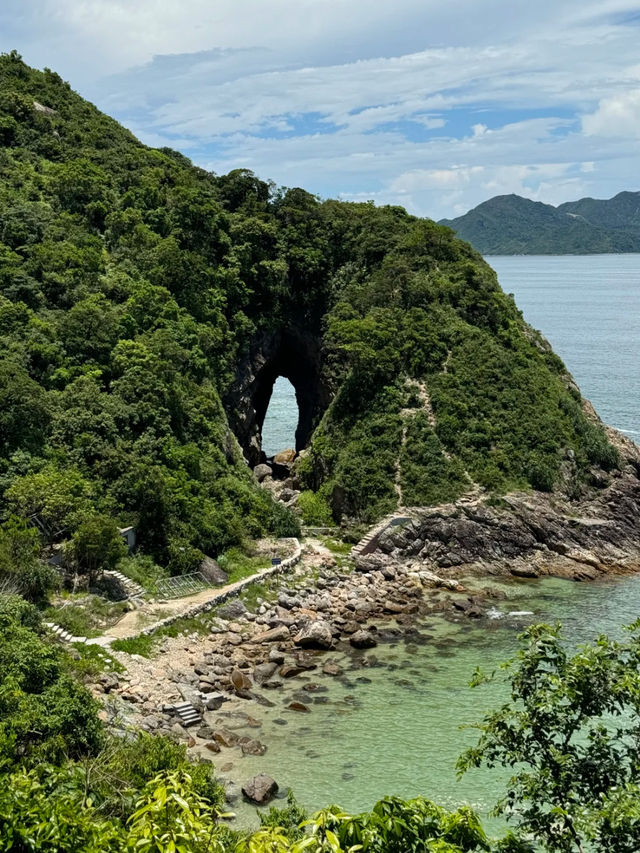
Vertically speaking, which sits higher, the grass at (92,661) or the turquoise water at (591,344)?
the turquoise water at (591,344)

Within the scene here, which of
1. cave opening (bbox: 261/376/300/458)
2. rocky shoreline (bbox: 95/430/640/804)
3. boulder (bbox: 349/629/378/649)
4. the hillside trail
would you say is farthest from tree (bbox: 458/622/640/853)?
cave opening (bbox: 261/376/300/458)

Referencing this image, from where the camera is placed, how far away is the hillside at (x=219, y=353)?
36.8 metres

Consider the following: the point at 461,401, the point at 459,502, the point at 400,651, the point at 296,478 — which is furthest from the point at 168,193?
the point at 400,651

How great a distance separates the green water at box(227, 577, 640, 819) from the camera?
22703 mm

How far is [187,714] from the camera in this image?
25.6m

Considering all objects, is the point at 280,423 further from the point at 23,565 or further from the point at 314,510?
the point at 23,565

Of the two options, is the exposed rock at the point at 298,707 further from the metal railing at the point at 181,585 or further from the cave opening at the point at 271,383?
the cave opening at the point at 271,383

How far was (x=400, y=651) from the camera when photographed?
1258 inches

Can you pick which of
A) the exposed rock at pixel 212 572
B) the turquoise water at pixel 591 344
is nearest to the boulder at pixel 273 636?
the exposed rock at pixel 212 572

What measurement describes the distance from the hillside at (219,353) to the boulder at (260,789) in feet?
42.5

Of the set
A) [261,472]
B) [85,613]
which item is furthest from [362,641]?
[261,472]

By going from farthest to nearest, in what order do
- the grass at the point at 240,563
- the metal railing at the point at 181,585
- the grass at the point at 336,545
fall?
1. the grass at the point at 336,545
2. the grass at the point at 240,563
3. the metal railing at the point at 181,585

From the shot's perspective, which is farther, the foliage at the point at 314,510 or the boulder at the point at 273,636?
the foliage at the point at 314,510

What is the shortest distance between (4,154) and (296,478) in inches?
1235
